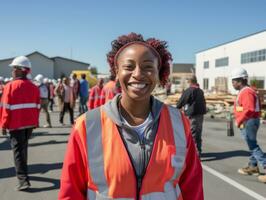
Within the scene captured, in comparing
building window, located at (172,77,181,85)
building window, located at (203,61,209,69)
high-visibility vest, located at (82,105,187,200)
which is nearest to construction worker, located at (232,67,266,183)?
high-visibility vest, located at (82,105,187,200)

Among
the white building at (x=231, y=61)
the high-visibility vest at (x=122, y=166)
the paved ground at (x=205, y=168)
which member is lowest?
the paved ground at (x=205, y=168)

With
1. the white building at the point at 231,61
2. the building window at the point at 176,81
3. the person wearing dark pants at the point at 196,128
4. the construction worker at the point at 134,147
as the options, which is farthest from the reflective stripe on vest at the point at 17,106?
the building window at the point at 176,81

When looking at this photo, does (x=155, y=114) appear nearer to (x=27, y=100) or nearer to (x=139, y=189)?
(x=139, y=189)

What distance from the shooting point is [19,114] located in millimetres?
6199

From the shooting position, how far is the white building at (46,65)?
2369 inches

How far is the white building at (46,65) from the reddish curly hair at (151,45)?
6067cm

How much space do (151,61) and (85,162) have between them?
0.70 metres

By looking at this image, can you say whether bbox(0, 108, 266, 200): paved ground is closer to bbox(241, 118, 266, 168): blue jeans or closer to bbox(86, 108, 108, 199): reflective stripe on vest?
bbox(241, 118, 266, 168): blue jeans

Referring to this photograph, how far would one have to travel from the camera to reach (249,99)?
275 inches

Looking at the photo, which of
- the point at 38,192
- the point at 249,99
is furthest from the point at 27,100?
the point at 249,99

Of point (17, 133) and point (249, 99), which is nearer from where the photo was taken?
point (17, 133)

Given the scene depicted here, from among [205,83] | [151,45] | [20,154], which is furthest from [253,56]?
[151,45]

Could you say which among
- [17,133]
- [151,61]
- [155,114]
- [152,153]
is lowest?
[17,133]

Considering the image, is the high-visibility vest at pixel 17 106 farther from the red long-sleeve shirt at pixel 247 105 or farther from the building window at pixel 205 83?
the building window at pixel 205 83
